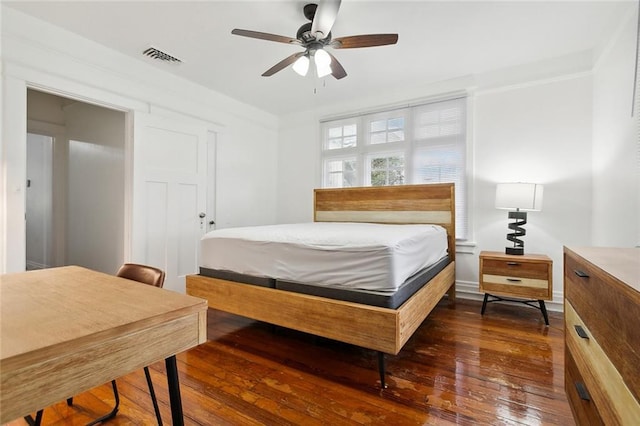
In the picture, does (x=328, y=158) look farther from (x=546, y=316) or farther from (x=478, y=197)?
(x=546, y=316)

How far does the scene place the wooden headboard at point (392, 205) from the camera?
3.27 m

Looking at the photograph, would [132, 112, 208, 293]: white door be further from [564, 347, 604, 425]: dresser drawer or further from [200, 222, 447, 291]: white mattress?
[564, 347, 604, 425]: dresser drawer

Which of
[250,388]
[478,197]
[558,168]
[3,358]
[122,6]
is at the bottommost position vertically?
[250,388]

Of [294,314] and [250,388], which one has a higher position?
[294,314]

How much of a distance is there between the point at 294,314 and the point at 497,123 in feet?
9.94

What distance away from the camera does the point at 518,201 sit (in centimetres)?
276

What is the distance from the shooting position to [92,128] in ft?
12.4

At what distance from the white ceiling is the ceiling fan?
218 millimetres

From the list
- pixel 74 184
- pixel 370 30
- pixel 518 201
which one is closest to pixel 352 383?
pixel 518 201

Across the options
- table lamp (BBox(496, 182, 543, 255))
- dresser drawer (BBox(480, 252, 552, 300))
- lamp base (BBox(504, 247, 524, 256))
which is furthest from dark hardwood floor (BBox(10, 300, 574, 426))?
table lamp (BBox(496, 182, 543, 255))

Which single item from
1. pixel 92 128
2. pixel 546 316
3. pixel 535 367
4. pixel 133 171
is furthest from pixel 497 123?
pixel 92 128

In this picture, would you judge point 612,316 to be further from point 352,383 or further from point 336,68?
point 336,68

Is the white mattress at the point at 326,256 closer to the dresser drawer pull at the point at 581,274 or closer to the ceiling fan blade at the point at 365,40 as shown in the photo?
the dresser drawer pull at the point at 581,274

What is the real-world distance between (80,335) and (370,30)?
2777 mm
